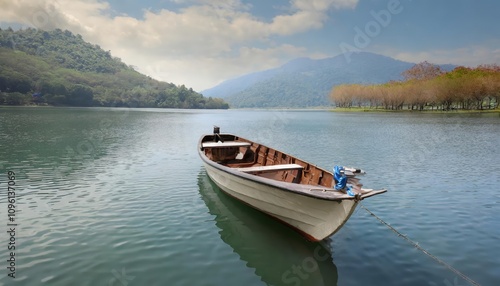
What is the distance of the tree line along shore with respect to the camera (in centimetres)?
10096

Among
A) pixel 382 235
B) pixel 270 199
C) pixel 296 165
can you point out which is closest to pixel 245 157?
pixel 296 165

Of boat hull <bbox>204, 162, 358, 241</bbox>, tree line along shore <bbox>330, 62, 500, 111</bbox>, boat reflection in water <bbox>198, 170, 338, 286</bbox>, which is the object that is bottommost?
boat reflection in water <bbox>198, 170, 338, 286</bbox>

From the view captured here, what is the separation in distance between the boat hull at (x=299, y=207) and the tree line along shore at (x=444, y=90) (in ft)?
392

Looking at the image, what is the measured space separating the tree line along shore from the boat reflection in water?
119 m

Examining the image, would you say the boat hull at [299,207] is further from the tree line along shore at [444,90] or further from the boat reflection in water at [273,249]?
the tree line along shore at [444,90]

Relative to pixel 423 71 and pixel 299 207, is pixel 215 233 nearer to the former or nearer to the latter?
pixel 299 207

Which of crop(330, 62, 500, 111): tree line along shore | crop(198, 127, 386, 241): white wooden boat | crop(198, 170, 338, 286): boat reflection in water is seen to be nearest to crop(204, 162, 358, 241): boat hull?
crop(198, 127, 386, 241): white wooden boat

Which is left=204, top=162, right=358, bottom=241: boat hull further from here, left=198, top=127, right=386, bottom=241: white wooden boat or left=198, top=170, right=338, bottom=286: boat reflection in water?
left=198, top=170, right=338, bottom=286: boat reflection in water

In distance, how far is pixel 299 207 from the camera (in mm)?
9750

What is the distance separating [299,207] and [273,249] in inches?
70.4

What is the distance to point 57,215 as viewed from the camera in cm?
1244

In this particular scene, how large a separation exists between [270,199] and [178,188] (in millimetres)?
8351

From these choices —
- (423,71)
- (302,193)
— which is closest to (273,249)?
(302,193)

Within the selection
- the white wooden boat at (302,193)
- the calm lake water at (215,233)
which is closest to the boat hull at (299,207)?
the white wooden boat at (302,193)
